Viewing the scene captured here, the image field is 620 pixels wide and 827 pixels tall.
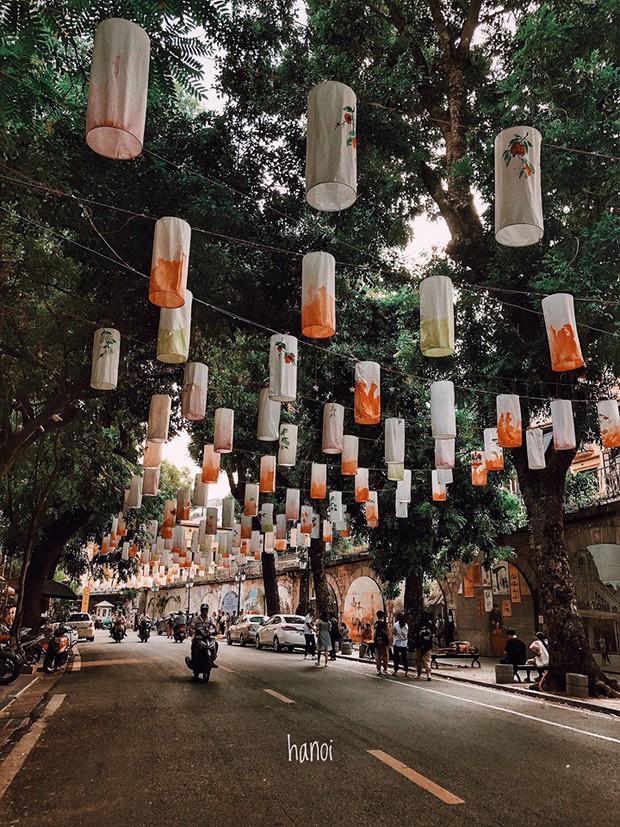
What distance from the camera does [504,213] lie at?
6672mm

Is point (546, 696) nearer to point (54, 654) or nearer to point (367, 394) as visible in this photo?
point (367, 394)

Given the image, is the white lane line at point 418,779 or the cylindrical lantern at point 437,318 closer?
the white lane line at point 418,779

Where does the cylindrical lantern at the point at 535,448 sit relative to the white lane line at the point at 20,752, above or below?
above

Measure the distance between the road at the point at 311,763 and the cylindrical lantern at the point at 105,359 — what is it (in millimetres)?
5074

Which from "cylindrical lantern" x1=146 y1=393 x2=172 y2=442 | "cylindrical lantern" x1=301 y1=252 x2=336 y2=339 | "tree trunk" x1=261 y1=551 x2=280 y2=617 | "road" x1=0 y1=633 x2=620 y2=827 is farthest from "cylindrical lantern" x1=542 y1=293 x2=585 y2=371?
"tree trunk" x1=261 y1=551 x2=280 y2=617

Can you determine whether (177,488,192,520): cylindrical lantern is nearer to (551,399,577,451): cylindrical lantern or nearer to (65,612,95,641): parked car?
(551,399,577,451): cylindrical lantern

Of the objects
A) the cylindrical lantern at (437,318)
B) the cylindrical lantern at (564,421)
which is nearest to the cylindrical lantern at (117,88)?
the cylindrical lantern at (437,318)

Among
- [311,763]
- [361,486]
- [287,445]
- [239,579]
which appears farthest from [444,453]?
[239,579]

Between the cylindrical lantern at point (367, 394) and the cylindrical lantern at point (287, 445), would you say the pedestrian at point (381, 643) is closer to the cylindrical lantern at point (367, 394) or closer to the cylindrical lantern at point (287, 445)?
the cylindrical lantern at point (287, 445)

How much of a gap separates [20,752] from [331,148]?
7.08 metres

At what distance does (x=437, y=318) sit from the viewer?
28.8ft

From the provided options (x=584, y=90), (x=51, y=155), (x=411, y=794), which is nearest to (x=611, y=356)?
(x=584, y=90)

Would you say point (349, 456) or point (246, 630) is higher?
point (349, 456)

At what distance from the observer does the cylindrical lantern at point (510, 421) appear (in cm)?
1196
